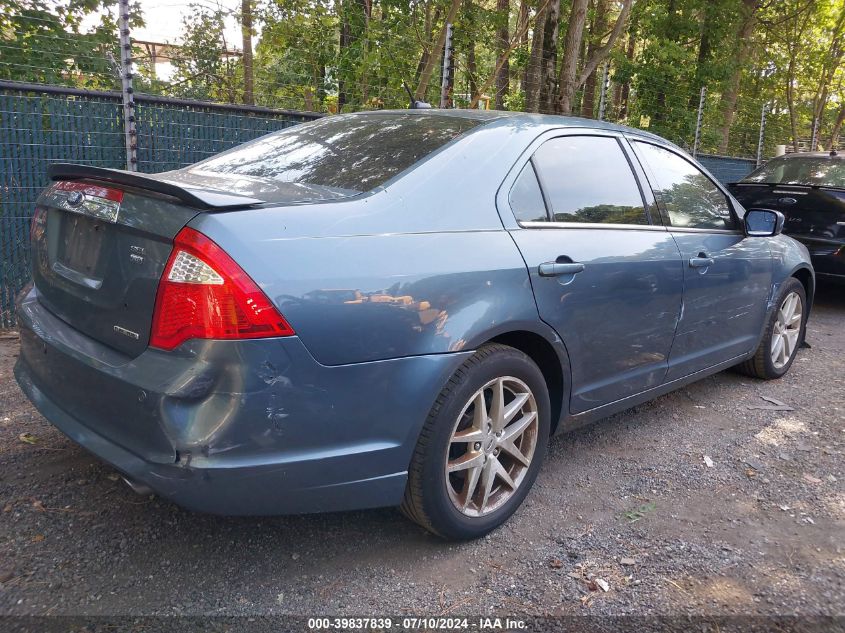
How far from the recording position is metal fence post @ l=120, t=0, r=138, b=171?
5152mm

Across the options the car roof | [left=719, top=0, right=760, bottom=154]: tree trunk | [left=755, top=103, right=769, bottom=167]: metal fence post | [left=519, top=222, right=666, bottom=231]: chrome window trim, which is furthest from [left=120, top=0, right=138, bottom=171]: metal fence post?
[left=755, top=103, right=769, bottom=167]: metal fence post

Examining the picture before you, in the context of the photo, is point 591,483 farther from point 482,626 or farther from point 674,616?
point 482,626

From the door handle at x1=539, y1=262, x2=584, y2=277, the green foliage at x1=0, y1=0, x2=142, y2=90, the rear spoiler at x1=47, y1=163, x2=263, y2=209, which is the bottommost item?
the door handle at x1=539, y1=262, x2=584, y2=277

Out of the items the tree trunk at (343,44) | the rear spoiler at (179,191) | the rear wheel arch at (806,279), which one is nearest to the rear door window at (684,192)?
the rear wheel arch at (806,279)

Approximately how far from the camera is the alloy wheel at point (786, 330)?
4.82 metres

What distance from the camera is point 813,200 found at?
719 centimetres

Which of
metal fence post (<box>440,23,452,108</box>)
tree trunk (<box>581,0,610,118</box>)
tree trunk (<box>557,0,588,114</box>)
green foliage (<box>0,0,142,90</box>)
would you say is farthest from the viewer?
tree trunk (<box>581,0,610,118</box>)

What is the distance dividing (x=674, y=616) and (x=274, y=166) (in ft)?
7.55

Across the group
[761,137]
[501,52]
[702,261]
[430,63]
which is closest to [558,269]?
[702,261]

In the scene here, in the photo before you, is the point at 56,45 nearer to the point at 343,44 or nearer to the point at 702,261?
the point at 343,44

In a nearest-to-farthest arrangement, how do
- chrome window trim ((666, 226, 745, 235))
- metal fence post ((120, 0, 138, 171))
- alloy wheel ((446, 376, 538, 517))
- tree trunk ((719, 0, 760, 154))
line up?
alloy wheel ((446, 376, 538, 517)) < chrome window trim ((666, 226, 745, 235)) < metal fence post ((120, 0, 138, 171)) < tree trunk ((719, 0, 760, 154))

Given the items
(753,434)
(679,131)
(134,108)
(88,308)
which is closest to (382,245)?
(88,308)

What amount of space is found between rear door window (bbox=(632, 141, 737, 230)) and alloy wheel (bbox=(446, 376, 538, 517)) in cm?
153

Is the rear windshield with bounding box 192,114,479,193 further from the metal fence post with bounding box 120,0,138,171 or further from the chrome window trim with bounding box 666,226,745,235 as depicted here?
the metal fence post with bounding box 120,0,138,171
